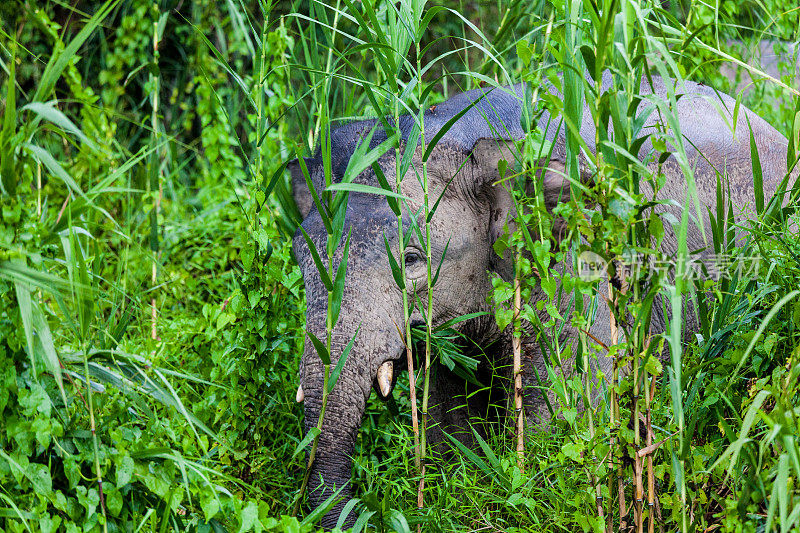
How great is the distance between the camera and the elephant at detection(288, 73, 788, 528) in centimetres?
250

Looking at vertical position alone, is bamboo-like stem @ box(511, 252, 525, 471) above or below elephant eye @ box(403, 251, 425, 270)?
below

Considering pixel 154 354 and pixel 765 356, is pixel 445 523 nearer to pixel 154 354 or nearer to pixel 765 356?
Result: pixel 765 356

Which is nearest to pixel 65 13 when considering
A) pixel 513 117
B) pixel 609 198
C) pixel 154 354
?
pixel 154 354

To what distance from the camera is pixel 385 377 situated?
2570mm

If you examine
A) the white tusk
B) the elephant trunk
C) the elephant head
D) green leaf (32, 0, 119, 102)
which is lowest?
the elephant trunk

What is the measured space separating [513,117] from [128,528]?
179 cm

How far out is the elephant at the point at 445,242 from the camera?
2496 millimetres

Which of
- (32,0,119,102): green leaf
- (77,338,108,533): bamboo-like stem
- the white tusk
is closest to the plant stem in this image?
(77,338,108,533): bamboo-like stem

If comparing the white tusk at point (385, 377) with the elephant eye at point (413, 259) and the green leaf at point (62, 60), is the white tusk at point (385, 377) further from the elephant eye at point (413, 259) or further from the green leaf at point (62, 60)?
the green leaf at point (62, 60)

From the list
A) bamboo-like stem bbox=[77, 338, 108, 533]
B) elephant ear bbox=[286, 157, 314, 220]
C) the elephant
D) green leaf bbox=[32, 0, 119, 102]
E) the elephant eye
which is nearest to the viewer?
green leaf bbox=[32, 0, 119, 102]

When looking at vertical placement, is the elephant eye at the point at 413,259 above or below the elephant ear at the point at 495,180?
below

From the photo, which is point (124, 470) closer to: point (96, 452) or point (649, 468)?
point (96, 452)

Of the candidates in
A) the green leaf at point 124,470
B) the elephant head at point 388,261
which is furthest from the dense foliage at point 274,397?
the elephant head at point 388,261

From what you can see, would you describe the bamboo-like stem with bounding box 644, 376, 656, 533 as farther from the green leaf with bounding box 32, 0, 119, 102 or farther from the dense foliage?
the green leaf with bounding box 32, 0, 119, 102
